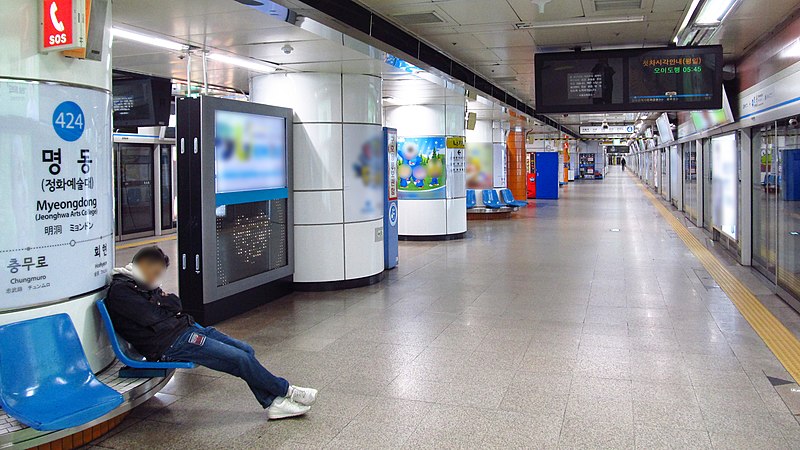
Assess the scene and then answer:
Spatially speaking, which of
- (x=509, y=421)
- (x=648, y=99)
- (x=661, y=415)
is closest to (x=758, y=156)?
(x=648, y=99)

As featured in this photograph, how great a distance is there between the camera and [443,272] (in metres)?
9.20

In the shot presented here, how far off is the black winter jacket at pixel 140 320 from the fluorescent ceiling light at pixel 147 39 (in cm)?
284

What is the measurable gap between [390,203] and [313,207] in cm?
188

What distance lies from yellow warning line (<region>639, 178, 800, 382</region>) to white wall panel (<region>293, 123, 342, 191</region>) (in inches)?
183

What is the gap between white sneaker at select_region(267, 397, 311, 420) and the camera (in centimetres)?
387

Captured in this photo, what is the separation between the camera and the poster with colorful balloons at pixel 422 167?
12734 mm

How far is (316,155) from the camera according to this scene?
7758 mm

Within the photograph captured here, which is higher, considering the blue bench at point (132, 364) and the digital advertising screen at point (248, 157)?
the digital advertising screen at point (248, 157)

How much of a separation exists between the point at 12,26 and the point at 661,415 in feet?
13.5

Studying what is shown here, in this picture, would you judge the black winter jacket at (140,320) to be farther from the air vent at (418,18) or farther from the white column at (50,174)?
the air vent at (418,18)

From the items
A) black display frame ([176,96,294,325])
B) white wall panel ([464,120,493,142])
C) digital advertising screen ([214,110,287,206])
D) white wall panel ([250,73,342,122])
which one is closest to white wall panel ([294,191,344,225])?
digital advertising screen ([214,110,287,206])

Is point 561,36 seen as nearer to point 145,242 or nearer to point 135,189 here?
point 145,242

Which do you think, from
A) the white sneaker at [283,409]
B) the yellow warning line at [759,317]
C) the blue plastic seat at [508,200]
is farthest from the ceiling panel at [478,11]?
the blue plastic seat at [508,200]

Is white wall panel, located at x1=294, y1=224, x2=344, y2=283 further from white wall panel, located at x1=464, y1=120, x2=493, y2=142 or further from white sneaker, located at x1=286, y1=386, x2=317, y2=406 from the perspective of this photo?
white wall panel, located at x1=464, y1=120, x2=493, y2=142
